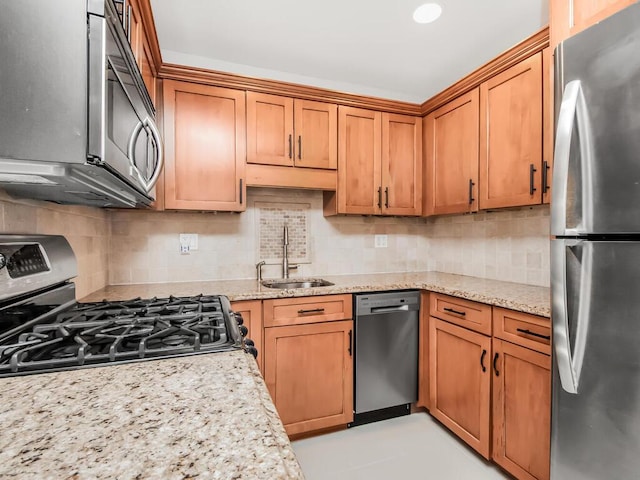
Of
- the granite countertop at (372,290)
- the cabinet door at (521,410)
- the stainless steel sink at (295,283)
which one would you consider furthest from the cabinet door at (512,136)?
the stainless steel sink at (295,283)

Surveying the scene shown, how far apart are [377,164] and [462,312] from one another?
47.7 inches

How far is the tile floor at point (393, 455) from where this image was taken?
174 cm

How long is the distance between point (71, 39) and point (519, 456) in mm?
2242

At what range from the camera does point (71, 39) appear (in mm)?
670

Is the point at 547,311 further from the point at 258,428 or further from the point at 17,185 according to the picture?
the point at 17,185

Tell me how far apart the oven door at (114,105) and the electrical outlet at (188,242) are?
4.13 ft

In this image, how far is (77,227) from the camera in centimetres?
164

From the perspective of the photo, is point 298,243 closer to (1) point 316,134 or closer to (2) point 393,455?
(1) point 316,134

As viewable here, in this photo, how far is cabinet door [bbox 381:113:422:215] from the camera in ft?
8.35

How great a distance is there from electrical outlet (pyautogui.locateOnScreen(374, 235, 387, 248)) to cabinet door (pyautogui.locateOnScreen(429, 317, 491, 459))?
2.65 feet

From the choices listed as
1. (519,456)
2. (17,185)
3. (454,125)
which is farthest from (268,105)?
(519,456)

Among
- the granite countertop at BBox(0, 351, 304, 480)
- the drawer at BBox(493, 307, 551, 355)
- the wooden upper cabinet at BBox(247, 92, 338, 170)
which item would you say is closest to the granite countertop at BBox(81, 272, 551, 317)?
the drawer at BBox(493, 307, 551, 355)

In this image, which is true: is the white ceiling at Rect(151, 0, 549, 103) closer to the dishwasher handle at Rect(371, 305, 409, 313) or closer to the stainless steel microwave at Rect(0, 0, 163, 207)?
the stainless steel microwave at Rect(0, 0, 163, 207)

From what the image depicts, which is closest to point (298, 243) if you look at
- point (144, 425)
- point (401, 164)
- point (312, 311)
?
point (312, 311)
